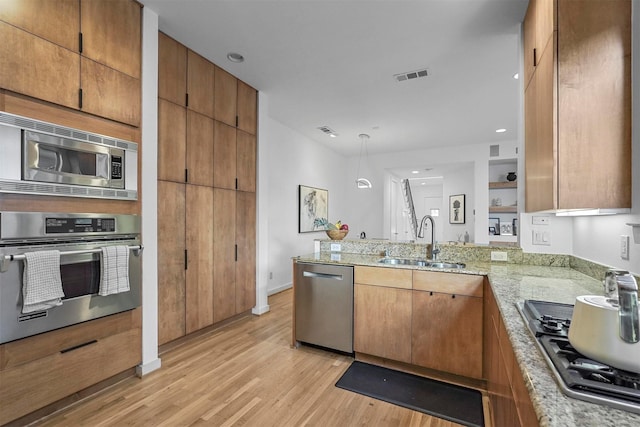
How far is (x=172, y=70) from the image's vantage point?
275 centimetres

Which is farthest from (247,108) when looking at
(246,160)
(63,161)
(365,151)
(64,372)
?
(365,151)

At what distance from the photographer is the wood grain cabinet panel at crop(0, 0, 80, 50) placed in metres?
1.68

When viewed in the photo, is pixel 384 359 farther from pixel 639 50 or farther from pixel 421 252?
pixel 639 50

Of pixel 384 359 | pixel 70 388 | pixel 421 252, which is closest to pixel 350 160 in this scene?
pixel 421 252

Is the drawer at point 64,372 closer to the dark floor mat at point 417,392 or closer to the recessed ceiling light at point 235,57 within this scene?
the dark floor mat at point 417,392

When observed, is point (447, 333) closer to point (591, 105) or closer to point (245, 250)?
point (591, 105)

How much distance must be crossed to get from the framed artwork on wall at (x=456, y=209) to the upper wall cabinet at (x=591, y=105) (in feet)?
19.8

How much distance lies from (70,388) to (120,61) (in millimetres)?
2251

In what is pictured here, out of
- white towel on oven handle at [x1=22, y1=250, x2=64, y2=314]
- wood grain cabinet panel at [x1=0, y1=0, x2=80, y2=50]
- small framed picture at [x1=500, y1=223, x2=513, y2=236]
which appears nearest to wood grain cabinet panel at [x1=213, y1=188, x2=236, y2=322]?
white towel on oven handle at [x1=22, y1=250, x2=64, y2=314]

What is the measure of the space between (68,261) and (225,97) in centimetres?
221

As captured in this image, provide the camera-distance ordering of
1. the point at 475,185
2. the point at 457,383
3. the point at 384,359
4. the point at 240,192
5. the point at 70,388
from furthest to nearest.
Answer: the point at 475,185, the point at 240,192, the point at 384,359, the point at 457,383, the point at 70,388

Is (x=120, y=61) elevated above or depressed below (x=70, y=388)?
above

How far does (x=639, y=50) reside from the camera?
4.36 ft

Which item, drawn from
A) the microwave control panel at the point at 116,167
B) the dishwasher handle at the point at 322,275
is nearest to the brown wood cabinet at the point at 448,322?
the dishwasher handle at the point at 322,275
